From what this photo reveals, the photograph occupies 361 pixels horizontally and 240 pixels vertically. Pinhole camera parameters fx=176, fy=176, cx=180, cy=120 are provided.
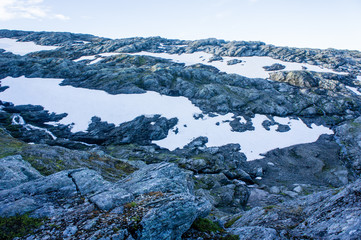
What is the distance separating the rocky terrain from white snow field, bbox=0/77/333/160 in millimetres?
1922

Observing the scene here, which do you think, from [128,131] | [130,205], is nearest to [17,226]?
[130,205]

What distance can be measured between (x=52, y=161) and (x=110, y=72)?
50884 mm

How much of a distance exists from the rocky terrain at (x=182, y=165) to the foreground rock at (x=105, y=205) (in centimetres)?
5

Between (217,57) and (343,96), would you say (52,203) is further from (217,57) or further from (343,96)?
(217,57)

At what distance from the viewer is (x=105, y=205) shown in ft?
28.3

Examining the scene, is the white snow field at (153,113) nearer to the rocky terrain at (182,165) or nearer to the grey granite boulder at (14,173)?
the rocky terrain at (182,165)

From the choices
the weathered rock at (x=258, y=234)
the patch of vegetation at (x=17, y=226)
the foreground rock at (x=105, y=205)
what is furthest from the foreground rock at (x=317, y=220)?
the patch of vegetation at (x=17, y=226)

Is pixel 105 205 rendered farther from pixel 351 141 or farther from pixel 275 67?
pixel 275 67

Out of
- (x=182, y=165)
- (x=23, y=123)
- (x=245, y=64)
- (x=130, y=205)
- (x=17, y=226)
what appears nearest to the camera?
(x=17, y=226)

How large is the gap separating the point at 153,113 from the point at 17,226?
126ft

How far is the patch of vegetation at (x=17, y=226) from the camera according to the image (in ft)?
22.5

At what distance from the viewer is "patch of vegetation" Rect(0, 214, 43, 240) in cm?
687

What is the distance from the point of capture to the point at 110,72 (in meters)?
62.2

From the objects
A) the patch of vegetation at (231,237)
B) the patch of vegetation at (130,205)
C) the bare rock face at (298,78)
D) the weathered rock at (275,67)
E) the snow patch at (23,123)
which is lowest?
the snow patch at (23,123)
